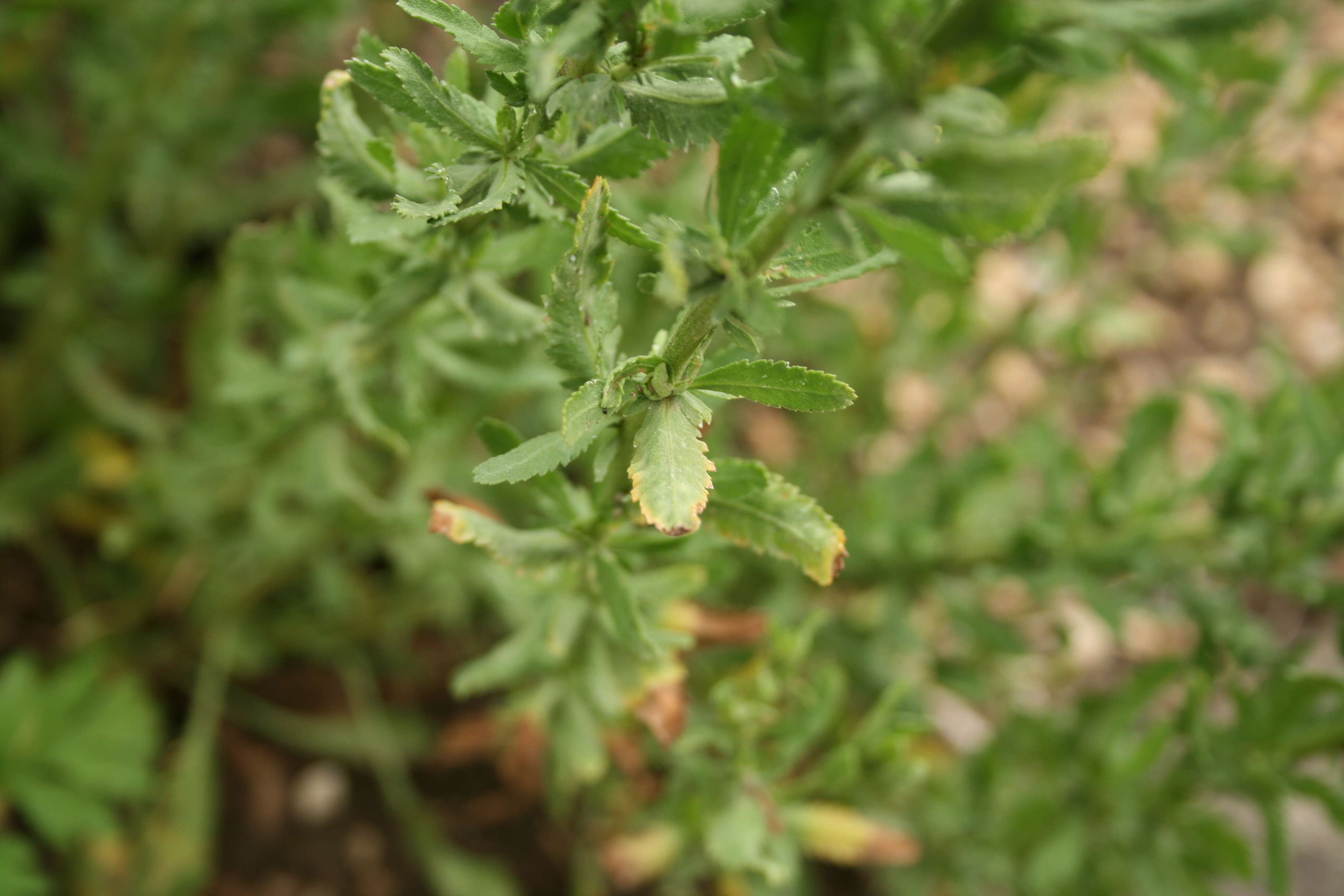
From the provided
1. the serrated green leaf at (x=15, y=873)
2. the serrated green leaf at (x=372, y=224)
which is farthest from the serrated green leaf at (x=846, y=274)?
the serrated green leaf at (x=15, y=873)

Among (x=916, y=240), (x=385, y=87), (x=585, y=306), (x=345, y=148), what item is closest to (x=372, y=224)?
(x=345, y=148)

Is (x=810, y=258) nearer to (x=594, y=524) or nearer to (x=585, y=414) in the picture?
(x=585, y=414)

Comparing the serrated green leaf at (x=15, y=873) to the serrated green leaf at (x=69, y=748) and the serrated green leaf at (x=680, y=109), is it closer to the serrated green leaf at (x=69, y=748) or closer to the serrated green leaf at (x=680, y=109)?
the serrated green leaf at (x=69, y=748)

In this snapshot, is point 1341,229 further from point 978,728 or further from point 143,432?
point 143,432

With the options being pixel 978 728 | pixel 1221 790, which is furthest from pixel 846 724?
pixel 978 728

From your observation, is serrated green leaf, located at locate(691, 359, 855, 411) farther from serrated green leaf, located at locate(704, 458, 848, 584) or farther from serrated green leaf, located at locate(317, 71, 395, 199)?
serrated green leaf, located at locate(317, 71, 395, 199)

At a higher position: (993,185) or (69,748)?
(993,185)

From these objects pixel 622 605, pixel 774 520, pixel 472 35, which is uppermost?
pixel 472 35
